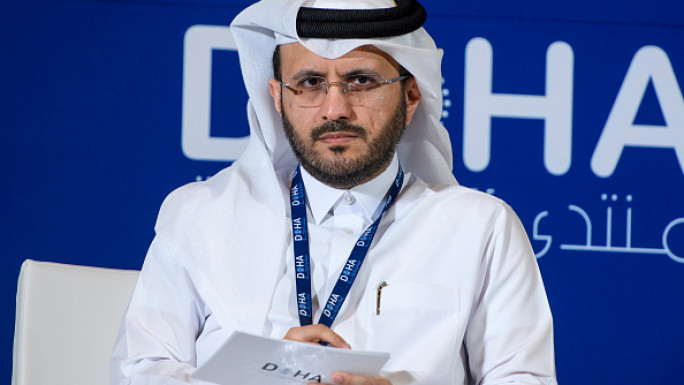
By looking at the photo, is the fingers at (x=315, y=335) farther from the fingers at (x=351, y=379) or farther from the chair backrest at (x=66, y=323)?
the chair backrest at (x=66, y=323)

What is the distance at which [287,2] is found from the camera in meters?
2.23

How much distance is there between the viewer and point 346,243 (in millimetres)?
2197

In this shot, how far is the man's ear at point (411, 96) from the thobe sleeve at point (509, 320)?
1.20 feet

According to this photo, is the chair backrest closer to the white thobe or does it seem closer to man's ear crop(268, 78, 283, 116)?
the white thobe

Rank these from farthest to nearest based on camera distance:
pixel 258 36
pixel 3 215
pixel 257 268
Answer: pixel 3 215
pixel 258 36
pixel 257 268

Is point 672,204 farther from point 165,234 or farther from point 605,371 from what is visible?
point 165,234

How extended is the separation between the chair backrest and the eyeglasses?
73cm

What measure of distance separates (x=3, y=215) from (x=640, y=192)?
2321 mm

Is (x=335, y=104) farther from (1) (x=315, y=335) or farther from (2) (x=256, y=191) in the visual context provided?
(1) (x=315, y=335)

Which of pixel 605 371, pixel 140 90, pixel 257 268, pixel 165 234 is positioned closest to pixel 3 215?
pixel 140 90

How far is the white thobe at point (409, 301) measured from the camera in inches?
80.8

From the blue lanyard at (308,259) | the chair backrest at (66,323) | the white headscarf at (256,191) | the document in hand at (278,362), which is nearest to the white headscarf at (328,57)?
the white headscarf at (256,191)

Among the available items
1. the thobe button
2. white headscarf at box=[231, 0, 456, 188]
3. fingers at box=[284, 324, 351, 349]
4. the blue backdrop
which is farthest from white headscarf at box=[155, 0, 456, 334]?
the blue backdrop

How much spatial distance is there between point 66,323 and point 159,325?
386 millimetres
